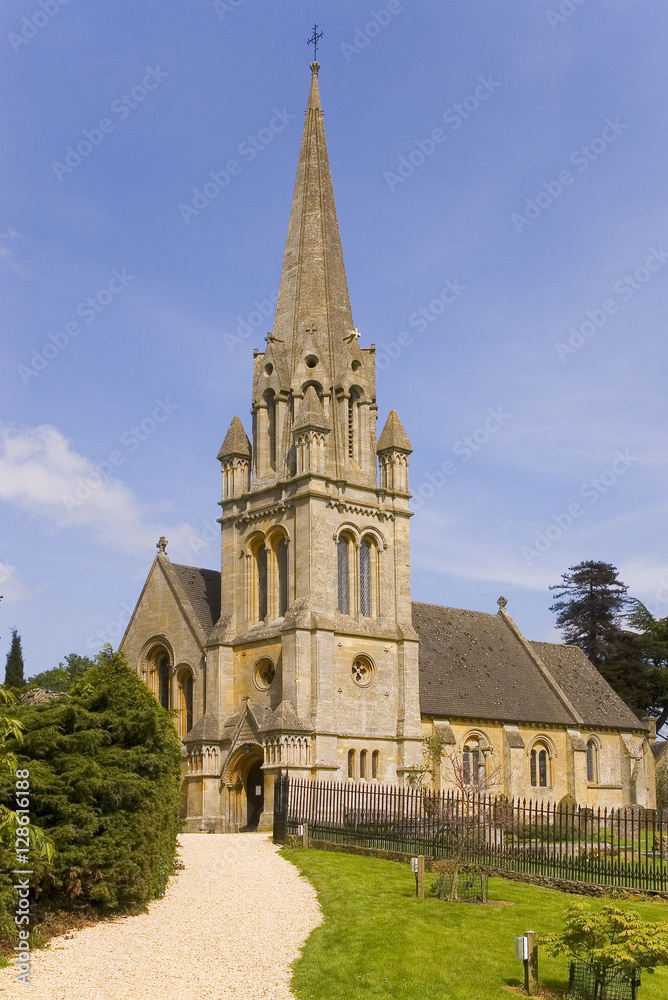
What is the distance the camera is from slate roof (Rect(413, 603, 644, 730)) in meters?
45.8

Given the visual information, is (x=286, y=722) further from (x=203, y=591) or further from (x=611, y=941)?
(x=611, y=941)

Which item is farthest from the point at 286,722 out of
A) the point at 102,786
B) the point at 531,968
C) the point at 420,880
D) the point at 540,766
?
the point at 531,968

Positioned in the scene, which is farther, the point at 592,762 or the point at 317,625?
the point at 592,762

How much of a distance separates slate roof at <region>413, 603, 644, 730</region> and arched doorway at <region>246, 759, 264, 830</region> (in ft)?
25.0

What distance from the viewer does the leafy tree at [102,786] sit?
18219 millimetres

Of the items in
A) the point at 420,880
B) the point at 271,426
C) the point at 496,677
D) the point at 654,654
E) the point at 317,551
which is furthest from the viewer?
the point at 654,654

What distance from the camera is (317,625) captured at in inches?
1510

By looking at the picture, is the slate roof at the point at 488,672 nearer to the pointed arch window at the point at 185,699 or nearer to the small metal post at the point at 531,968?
the pointed arch window at the point at 185,699

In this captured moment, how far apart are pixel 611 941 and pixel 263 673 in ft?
88.3

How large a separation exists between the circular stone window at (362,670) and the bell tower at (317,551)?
5 centimetres

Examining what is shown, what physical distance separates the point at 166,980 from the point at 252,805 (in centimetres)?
2451

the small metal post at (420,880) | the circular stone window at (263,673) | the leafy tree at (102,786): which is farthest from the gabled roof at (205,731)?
the small metal post at (420,880)

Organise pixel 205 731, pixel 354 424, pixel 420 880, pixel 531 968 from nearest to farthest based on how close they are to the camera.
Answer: pixel 531 968, pixel 420 880, pixel 205 731, pixel 354 424

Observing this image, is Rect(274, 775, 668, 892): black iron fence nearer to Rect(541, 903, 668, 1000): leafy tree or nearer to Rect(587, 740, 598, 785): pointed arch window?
Rect(541, 903, 668, 1000): leafy tree
